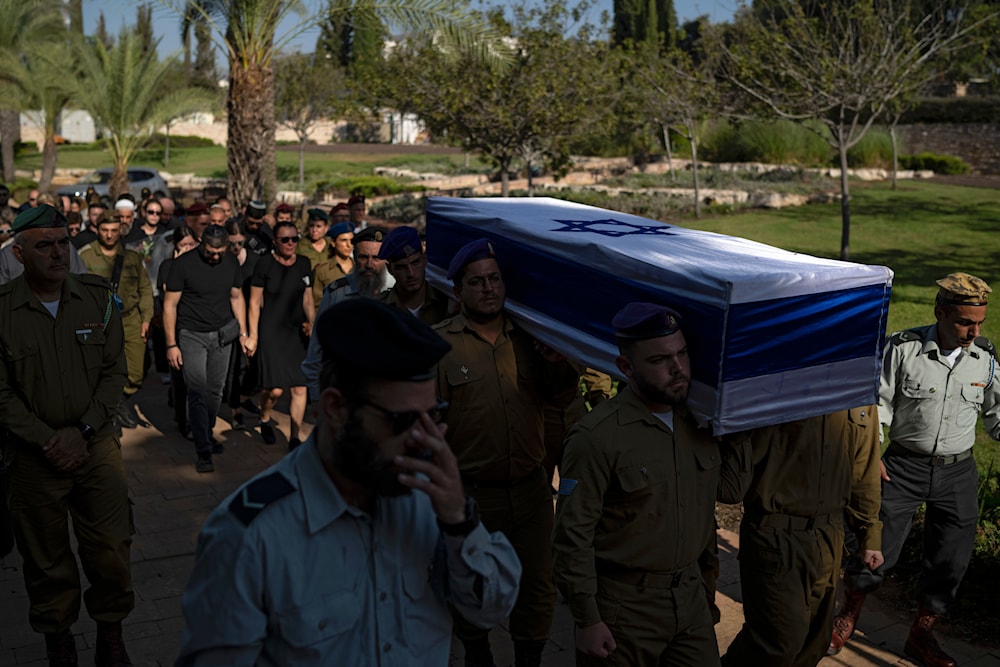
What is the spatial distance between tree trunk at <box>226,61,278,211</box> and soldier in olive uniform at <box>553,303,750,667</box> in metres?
12.6

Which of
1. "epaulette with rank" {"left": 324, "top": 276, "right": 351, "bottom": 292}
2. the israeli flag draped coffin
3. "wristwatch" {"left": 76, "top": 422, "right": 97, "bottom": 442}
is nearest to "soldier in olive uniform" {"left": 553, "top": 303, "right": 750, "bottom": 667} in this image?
the israeli flag draped coffin

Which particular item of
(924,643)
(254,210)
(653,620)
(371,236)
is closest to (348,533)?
(653,620)

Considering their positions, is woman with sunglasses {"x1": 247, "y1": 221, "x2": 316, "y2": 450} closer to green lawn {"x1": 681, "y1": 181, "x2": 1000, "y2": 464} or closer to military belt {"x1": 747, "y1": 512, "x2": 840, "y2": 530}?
military belt {"x1": 747, "y1": 512, "x2": 840, "y2": 530}

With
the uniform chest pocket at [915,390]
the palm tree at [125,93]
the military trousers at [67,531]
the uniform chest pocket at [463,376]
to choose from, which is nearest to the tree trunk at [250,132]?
the palm tree at [125,93]

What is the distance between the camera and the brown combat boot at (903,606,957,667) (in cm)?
506

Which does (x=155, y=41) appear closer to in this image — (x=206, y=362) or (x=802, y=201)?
(x=802, y=201)

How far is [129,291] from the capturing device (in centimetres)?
771

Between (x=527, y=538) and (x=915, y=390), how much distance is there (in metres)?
2.04

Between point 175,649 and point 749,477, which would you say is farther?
point 175,649

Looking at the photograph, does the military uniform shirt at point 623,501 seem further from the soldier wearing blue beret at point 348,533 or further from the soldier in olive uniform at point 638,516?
the soldier wearing blue beret at point 348,533

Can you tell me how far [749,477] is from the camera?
4.06 m

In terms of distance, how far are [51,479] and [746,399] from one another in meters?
3.04

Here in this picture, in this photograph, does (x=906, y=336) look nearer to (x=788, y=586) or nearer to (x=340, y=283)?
(x=788, y=586)

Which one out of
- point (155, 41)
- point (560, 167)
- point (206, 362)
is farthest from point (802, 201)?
point (206, 362)
